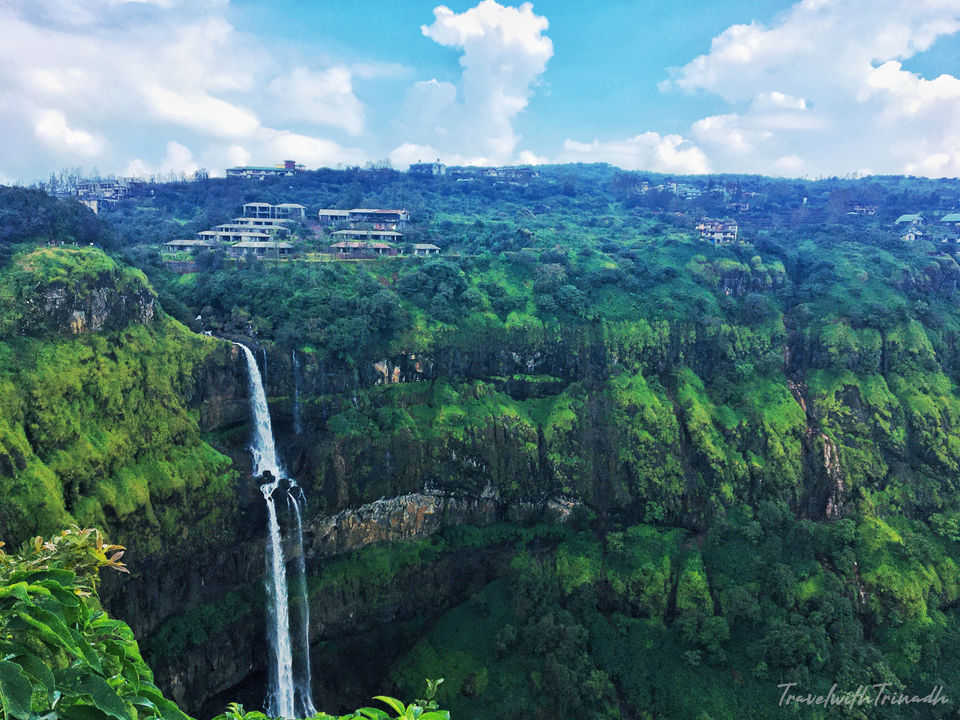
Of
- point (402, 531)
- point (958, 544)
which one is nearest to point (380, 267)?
point (402, 531)

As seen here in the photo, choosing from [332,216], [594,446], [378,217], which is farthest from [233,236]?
[594,446]

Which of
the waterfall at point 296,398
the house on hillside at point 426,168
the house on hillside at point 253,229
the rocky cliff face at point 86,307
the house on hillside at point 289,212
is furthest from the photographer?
the house on hillside at point 426,168

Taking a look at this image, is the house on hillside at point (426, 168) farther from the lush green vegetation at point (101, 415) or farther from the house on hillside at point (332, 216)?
the lush green vegetation at point (101, 415)

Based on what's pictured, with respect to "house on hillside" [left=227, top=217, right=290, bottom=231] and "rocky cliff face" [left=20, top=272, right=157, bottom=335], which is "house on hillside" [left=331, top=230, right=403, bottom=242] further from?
"rocky cliff face" [left=20, top=272, right=157, bottom=335]

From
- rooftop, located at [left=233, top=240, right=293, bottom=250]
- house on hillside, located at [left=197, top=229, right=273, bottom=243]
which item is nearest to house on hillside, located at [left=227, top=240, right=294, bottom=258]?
rooftop, located at [left=233, top=240, right=293, bottom=250]

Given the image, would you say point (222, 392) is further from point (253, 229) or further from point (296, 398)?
point (253, 229)

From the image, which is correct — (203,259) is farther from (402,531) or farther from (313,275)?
(402,531)

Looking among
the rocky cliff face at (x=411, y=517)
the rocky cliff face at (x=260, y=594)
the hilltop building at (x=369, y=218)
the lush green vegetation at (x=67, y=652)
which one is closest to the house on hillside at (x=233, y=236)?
the hilltop building at (x=369, y=218)
